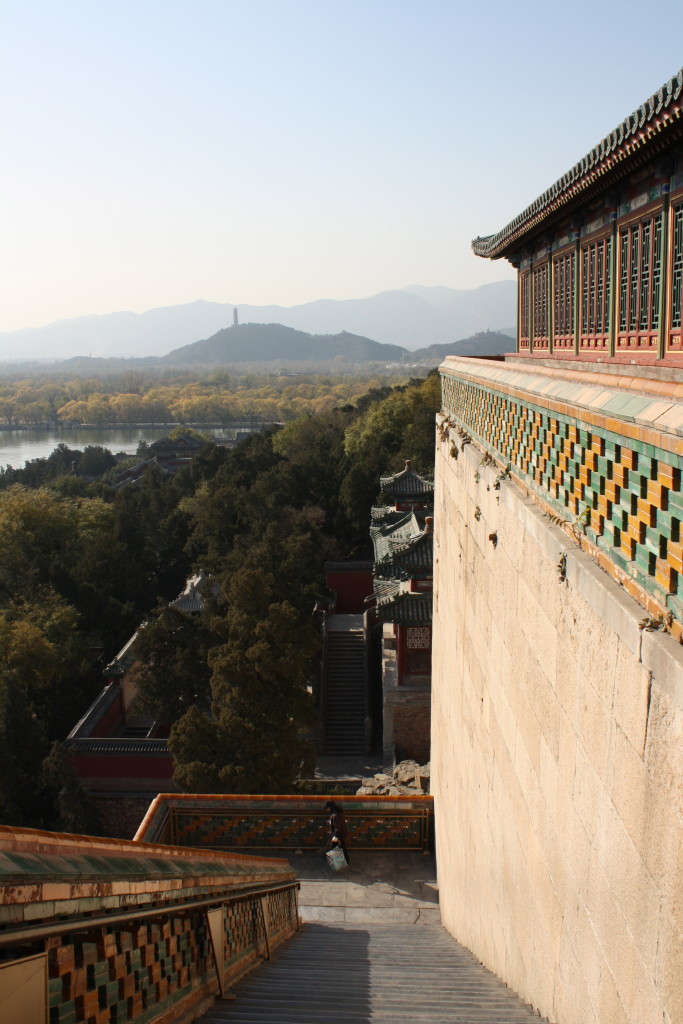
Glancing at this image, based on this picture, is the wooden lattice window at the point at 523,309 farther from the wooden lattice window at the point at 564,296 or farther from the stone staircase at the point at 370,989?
the stone staircase at the point at 370,989

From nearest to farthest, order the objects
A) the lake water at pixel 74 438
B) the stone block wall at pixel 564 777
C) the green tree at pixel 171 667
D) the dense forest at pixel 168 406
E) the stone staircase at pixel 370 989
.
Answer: the stone block wall at pixel 564 777
the stone staircase at pixel 370 989
the green tree at pixel 171 667
the lake water at pixel 74 438
the dense forest at pixel 168 406

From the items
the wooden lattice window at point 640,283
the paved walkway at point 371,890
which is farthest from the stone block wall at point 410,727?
the wooden lattice window at point 640,283

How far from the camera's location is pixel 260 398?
11644 cm

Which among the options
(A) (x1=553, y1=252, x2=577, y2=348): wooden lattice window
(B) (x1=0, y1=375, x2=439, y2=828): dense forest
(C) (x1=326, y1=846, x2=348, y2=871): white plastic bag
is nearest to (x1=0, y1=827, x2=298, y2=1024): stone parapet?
(C) (x1=326, y1=846, x2=348, y2=871): white plastic bag

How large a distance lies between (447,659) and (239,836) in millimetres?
2961

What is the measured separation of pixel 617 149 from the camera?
4.55m

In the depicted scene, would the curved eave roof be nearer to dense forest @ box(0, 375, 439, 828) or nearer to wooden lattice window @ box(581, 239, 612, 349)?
wooden lattice window @ box(581, 239, 612, 349)

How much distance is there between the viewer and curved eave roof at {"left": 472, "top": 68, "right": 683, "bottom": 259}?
12.1 ft

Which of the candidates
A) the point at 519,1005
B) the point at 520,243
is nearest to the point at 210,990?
the point at 519,1005

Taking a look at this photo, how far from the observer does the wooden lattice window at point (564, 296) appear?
7.21 metres

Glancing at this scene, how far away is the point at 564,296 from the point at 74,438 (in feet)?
306

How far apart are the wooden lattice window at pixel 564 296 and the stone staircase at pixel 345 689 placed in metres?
11.1

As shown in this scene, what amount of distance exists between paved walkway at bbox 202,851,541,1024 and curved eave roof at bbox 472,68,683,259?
13.4 feet

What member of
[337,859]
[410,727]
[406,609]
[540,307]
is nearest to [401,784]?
[337,859]
